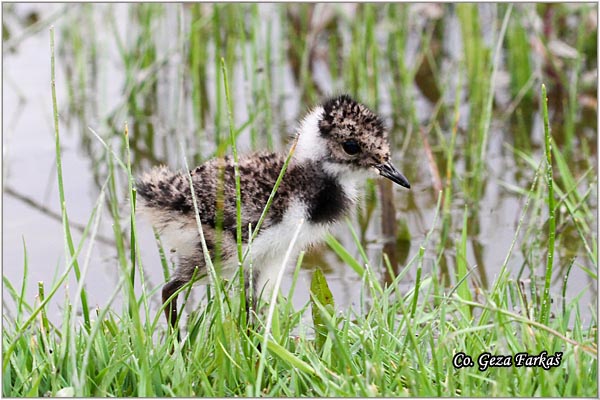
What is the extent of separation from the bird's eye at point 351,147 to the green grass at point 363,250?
0.36 meters

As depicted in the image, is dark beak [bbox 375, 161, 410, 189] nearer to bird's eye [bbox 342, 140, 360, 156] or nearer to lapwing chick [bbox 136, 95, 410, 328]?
lapwing chick [bbox 136, 95, 410, 328]

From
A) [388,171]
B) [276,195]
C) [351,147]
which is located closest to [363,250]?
[388,171]

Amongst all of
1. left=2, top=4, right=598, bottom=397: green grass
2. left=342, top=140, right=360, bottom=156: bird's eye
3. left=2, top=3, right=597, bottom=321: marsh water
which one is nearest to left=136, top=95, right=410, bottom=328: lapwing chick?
left=342, top=140, right=360, bottom=156: bird's eye

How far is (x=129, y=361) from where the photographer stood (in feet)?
9.44

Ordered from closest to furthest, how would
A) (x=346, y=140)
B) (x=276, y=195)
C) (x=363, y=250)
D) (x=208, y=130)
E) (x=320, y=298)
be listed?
(x=320, y=298)
(x=276, y=195)
(x=346, y=140)
(x=363, y=250)
(x=208, y=130)

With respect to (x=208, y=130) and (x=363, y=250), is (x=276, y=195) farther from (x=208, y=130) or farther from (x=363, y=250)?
(x=208, y=130)

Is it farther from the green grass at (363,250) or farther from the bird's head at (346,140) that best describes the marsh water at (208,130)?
the bird's head at (346,140)

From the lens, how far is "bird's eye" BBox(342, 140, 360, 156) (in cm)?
357

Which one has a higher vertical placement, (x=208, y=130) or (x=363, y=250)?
(x=208, y=130)

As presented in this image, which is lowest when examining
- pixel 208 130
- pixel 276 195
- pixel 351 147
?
pixel 276 195

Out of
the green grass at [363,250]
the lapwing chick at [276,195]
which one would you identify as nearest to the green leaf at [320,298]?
the green grass at [363,250]

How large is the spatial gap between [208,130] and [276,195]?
2836mm

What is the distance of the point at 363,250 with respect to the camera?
4250 millimetres

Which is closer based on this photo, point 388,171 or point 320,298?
point 320,298
